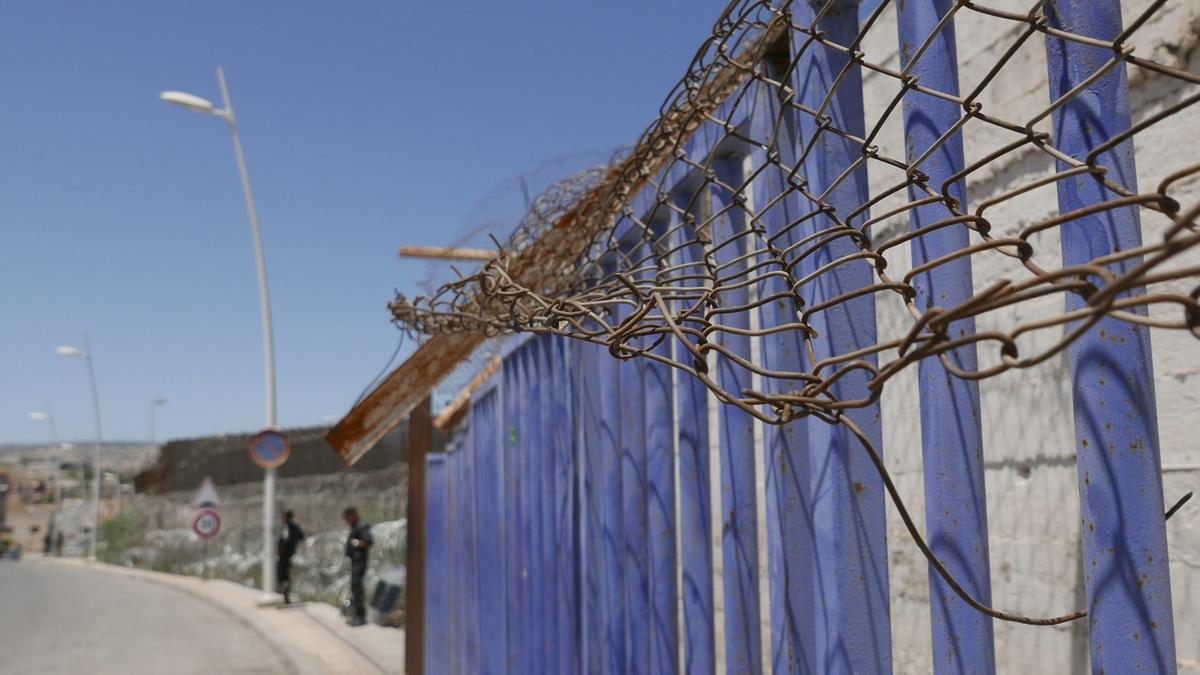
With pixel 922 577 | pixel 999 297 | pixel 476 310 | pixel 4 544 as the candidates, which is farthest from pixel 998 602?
pixel 4 544

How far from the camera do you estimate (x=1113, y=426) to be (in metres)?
1.19

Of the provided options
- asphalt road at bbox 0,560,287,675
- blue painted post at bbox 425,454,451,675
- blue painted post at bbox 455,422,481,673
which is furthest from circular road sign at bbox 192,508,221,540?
blue painted post at bbox 455,422,481,673

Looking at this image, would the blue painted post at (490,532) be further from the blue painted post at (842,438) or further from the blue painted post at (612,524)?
the blue painted post at (842,438)

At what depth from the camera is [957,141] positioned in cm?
150

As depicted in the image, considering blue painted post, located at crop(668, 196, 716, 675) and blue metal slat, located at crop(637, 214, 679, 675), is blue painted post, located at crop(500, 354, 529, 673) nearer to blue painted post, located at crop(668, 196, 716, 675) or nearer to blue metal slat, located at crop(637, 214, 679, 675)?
blue metal slat, located at crop(637, 214, 679, 675)

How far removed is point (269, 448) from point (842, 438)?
13720 millimetres

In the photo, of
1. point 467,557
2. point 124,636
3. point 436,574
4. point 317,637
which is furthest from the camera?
point 124,636

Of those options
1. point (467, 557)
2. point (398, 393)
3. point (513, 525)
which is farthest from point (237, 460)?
point (513, 525)

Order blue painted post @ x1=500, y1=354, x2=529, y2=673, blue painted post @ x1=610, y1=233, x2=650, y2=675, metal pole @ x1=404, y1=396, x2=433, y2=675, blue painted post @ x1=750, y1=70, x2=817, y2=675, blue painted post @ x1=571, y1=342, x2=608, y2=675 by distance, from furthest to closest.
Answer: metal pole @ x1=404, y1=396, x2=433, y2=675
blue painted post @ x1=500, y1=354, x2=529, y2=673
blue painted post @ x1=571, y1=342, x2=608, y2=675
blue painted post @ x1=610, y1=233, x2=650, y2=675
blue painted post @ x1=750, y1=70, x2=817, y2=675

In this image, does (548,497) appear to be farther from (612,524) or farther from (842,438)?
(842,438)

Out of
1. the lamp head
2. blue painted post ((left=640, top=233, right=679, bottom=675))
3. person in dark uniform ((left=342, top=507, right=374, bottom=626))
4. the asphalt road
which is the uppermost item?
the lamp head

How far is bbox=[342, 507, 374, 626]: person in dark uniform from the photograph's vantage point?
Result: 12.3m

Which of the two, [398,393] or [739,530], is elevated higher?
[398,393]

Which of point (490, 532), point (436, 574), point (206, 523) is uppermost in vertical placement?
point (490, 532)
